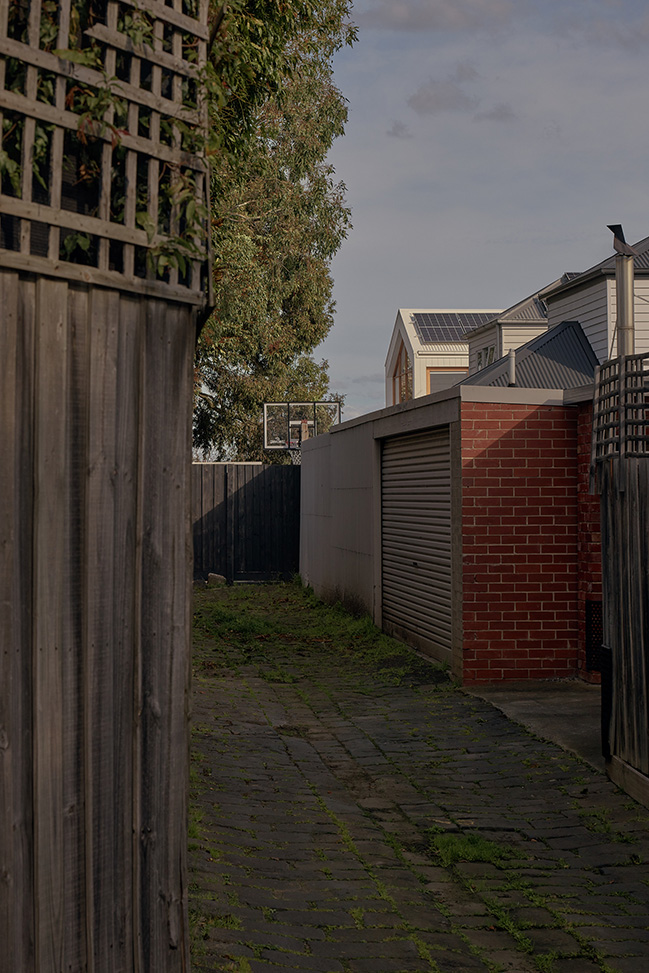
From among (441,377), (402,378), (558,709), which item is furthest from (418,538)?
(402,378)

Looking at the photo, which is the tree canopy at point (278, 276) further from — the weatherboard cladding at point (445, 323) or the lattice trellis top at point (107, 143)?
the lattice trellis top at point (107, 143)

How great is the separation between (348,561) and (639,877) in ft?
33.9

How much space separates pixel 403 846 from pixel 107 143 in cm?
420

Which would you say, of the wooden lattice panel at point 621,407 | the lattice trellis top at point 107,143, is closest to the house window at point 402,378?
the wooden lattice panel at point 621,407

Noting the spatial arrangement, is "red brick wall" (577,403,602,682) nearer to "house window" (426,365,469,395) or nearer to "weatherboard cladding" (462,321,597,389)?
"weatherboard cladding" (462,321,597,389)

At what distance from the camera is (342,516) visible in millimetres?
15758

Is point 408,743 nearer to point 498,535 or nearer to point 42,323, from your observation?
point 498,535

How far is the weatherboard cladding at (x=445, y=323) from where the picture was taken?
105 ft

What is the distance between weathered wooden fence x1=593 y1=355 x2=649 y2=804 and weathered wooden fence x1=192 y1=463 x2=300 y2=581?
45.1ft

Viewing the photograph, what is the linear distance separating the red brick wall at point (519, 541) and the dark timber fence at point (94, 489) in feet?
22.3

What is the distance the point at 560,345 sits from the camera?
64.3 ft

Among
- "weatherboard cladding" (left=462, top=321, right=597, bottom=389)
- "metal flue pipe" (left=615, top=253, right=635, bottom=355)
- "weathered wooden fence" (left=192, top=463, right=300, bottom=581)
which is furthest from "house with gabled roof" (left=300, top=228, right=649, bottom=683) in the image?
"weathered wooden fence" (left=192, top=463, right=300, bottom=581)

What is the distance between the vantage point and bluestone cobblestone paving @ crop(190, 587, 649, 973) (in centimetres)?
421

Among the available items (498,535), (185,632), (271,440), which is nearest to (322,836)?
(185,632)
